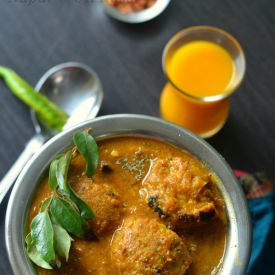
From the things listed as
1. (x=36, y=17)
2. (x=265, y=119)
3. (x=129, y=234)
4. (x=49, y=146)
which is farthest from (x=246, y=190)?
(x=36, y=17)

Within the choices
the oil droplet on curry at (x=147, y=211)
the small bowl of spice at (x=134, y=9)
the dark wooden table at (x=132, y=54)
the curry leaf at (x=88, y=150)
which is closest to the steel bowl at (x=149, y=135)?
the oil droplet on curry at (x=147, y=211)

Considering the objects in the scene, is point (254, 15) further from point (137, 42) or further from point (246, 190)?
point (246, 190)

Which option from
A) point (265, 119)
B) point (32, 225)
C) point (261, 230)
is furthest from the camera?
point (265, 119)

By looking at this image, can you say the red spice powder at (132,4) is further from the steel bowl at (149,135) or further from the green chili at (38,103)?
the steel bowl at (149,135)

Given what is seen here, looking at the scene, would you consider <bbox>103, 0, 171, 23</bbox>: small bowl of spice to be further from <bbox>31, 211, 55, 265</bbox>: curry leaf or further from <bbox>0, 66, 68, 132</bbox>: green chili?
<bbox>31, 211, 55, 265</bbox>: curry leaf

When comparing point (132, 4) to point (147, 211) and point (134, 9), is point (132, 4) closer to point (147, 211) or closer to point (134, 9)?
point (134, 9)

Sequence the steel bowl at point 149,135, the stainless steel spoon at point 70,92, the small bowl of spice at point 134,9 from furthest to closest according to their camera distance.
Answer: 1. the small bowl of spice at point 134,9
2. the stainless steel spoon at point 70,92
3. the steel bowl at point 149,135

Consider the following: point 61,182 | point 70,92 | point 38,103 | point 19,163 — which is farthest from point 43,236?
point 70,92
